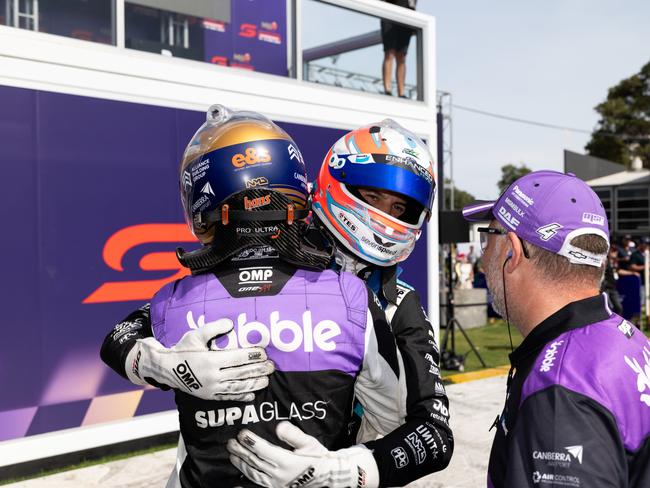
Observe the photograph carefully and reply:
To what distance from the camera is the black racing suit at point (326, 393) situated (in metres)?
1.53

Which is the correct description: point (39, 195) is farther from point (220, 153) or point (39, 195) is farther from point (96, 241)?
point (220, 153)

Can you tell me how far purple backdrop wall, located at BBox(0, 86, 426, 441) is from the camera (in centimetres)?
450

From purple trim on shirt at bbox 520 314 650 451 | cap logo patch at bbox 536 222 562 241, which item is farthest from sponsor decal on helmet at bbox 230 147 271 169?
purple trim on shirt at bbox 520 314 650 451

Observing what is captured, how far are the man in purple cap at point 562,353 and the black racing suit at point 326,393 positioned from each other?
0.76 ft

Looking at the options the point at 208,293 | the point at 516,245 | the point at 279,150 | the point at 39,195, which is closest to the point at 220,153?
the point at 279,150

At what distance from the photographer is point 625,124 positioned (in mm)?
40906

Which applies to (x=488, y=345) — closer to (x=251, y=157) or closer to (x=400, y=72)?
(x=400, y=72)

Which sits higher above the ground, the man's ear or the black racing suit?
the man's ear

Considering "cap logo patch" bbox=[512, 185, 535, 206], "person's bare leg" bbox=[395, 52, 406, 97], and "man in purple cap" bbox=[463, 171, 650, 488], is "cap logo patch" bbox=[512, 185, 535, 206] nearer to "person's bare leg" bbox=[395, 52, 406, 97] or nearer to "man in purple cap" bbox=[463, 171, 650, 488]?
"man in purple cap" bbox=[463, 171, 650, 488]

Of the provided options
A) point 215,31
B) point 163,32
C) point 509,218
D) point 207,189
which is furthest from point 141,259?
point 509,218

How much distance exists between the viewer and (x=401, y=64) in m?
7.20

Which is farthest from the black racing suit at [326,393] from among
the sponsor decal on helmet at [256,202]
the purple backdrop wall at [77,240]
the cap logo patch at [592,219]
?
the purple backdrop wall at [77,240]

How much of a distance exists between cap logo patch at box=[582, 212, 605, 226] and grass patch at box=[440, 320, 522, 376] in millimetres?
7037

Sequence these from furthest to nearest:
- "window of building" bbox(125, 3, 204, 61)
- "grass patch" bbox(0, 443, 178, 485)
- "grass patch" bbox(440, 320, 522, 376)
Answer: "grass patch" bbox(440, 320, 522, 376) < "window of building" bbox(125, 3, 204, 61) < "grass patch" bbox(0, 443, 178, 485)
